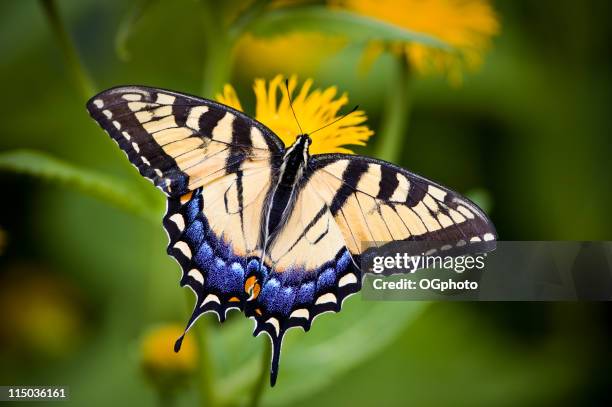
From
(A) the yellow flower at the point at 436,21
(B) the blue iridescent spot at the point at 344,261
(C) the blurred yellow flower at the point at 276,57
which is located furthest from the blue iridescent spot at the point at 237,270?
(C) the blurred yellow flower at the point at 276,57

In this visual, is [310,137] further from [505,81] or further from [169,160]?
[505,81]

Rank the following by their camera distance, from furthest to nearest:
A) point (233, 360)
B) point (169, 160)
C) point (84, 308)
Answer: point (84, 308) → point (233, 360) → point (169, 160)

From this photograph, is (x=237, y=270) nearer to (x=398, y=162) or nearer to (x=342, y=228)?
(x=342, y=228)

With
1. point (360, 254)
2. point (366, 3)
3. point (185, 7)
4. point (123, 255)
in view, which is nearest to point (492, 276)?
point (360, 254)

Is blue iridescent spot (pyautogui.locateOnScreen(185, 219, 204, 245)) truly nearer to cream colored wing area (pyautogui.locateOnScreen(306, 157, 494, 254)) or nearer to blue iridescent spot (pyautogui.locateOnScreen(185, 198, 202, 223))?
blue iridescent spot (pyautogui.locateOnScreen(185, 198, 202, 223))

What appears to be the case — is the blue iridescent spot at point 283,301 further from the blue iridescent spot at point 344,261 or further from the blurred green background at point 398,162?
the blurred green background at point 398,162
